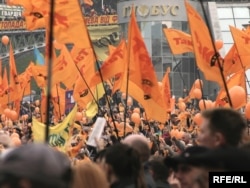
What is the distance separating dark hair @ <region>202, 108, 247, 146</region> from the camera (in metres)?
5.08

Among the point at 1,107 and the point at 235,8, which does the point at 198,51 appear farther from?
the point at 235,8

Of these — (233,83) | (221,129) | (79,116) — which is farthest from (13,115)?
(221,129)

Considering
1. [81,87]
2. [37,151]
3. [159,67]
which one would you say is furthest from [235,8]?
[37,151]

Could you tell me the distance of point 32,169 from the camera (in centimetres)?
346

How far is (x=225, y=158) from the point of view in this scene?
3.86 metres

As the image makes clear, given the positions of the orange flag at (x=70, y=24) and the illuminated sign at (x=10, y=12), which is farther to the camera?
the illuminated sign at (x=10, y=12)

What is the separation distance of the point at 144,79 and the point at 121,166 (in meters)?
8.51

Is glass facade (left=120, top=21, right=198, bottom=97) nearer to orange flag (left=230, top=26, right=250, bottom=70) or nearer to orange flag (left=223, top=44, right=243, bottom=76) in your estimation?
orange flag (left=230, top=26, right=250, bottom=70)

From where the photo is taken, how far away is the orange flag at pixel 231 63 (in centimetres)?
1592

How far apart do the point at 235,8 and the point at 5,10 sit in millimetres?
22482

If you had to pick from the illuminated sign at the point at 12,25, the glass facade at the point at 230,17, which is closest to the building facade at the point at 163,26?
the glass facade at the point at 230,17

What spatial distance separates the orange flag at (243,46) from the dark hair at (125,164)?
10401 mm

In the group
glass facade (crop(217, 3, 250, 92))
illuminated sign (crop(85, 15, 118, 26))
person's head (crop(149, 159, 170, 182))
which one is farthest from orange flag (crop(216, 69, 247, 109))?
illuminated sign (crop(85, 15, 118, 26))

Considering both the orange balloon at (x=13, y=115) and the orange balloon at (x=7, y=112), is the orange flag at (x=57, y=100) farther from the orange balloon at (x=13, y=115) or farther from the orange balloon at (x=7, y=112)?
the orange balloon at (x=7, y=112)
